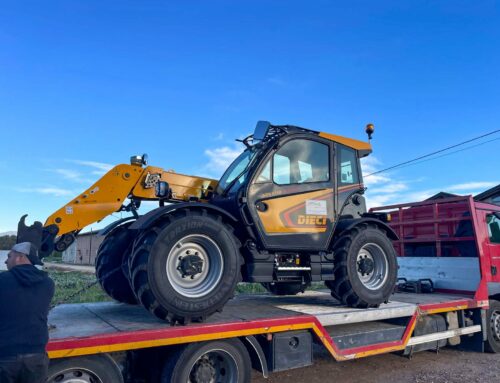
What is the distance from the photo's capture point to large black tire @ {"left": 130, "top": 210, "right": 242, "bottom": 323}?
14.5 ft

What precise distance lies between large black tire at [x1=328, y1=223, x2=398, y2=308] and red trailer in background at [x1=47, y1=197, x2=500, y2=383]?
214 millimetres

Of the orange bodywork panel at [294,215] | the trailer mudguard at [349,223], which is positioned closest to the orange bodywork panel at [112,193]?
the orange bodywork panel at [294,215]

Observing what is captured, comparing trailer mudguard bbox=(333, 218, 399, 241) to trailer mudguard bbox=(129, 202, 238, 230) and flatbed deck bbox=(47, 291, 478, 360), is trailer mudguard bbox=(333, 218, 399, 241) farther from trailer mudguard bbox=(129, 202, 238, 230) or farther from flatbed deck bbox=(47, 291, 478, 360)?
trailer mudguard bbox=(129, 202, 238, 230)

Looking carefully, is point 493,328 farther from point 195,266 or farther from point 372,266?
point 195,266

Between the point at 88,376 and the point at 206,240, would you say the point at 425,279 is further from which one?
the point at 88,376

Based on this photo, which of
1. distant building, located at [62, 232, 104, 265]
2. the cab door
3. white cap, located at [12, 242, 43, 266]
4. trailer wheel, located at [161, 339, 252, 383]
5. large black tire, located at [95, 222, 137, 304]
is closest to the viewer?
white cap, located at [12, 242, 43, 266]

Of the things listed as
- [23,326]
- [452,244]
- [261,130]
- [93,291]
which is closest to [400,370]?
[452,244]

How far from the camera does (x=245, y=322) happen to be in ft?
15.4

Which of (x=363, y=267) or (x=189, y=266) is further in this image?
(x=363, y=267)

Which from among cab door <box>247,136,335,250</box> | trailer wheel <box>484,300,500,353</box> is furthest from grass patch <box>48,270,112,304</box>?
trailer wheel <box>484,300,500,353</box>

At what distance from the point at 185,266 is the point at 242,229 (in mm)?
1086

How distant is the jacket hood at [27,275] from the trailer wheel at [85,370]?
83cm

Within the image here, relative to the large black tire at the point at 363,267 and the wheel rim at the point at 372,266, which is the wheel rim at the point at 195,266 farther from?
the wheel rim at the point at 372,266

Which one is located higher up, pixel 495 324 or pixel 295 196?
pixel 295 196
